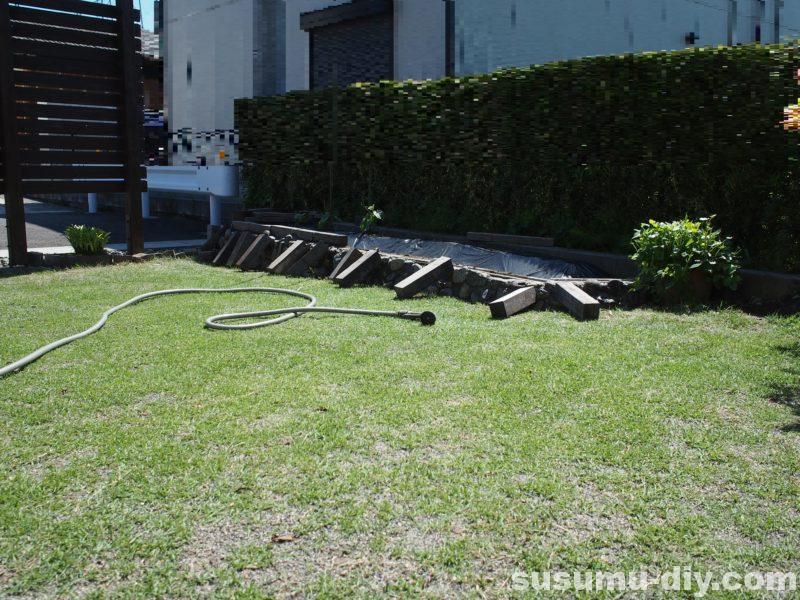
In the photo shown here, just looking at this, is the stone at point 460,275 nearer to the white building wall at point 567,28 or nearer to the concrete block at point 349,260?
the concrete block at point 349,260

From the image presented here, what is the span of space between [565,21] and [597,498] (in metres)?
12.2

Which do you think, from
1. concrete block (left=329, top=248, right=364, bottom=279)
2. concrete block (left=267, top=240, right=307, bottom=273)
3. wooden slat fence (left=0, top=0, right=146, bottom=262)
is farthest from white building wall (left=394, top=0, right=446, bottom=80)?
concrete block (left=329, top=248, right=364, bottom=279)

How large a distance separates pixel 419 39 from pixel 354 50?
1936 millimetres

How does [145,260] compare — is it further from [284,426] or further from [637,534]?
[637,534]

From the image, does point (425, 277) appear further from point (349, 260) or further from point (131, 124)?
point (131, 124)

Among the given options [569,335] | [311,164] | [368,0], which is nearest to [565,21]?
[368,0]

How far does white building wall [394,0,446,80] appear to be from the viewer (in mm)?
13461

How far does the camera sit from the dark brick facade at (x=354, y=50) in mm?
14617

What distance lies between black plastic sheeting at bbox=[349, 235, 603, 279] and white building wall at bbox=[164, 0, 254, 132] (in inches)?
295

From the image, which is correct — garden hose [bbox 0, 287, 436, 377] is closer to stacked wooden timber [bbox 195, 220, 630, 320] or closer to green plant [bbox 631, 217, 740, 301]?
stacked wooden timber [bbox 195, 220, 630, 320]

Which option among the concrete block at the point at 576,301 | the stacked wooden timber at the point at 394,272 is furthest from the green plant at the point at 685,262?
the concrete block at the point at 576,301

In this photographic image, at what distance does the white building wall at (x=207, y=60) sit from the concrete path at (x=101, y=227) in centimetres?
225

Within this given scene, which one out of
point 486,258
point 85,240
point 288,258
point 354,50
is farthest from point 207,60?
point 486,258

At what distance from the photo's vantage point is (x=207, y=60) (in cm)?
1745
